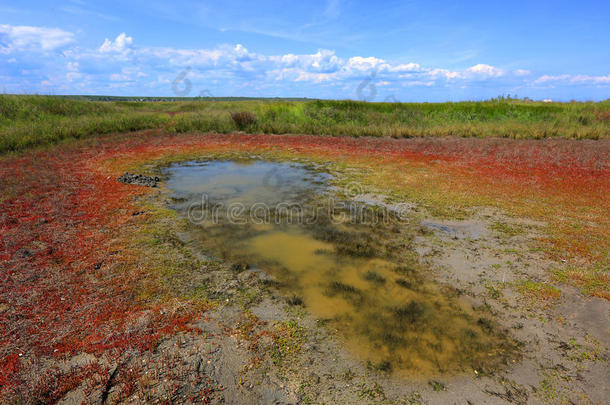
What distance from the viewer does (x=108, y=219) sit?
284 inches

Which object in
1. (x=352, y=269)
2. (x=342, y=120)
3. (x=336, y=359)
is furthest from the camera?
(x=342, y=120)

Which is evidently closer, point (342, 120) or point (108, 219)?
Result: point (108, 219)

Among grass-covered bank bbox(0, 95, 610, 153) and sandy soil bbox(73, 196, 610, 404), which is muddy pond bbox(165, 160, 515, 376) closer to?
sandy soil bbox(73, 196, 610, 404)

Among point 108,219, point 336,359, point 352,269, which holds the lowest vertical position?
point 336,359

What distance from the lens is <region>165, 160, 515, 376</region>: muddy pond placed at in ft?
11.7

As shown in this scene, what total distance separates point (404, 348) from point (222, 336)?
7.27 ft

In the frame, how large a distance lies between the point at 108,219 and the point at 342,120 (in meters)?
23.9

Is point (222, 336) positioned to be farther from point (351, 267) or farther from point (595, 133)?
point (595, 133)

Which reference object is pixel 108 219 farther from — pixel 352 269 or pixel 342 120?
pixel 342 120

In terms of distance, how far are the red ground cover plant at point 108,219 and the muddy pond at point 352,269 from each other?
168cm

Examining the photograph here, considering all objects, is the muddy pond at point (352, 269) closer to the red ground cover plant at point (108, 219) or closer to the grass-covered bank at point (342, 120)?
the red ground cover plant at point (108, 219)

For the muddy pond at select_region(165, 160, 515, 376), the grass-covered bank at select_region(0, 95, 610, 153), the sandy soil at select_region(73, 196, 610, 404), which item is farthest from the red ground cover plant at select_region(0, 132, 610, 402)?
the grass-covered bank at select_region(0, 95, 610, 153)

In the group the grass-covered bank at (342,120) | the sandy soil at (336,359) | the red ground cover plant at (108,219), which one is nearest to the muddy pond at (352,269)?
the sandy soil at (336,359)

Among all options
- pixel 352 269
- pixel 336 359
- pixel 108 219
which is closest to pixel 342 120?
pixel 108 219
